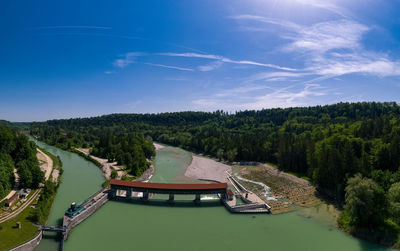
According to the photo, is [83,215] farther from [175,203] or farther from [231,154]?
[231,154]

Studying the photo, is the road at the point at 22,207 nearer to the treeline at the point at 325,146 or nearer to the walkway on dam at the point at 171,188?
the walkway on dam at the point at 171,188

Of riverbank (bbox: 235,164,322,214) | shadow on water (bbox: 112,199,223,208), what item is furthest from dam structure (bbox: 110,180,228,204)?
riverbank (bbox: 235,164,322,214)

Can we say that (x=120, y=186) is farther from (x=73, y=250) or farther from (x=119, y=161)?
(x=119, y=161)

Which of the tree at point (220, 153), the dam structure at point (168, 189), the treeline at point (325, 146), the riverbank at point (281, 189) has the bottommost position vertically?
the riverbank at point (281, 189)

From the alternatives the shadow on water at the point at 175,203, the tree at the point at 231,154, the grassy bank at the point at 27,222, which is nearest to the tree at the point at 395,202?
the shadow on water at the point at 175,203

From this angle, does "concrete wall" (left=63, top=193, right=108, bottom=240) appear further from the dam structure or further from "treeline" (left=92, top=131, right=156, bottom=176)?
"treeline" (left=92, top=131, right=156, bottom=176)

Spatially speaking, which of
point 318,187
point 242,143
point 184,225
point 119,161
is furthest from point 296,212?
point 119,161

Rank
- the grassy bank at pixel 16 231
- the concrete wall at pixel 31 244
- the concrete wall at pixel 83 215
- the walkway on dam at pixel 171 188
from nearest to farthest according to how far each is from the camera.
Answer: the concrete wall at pixel 31 244
the grassy bank at pixel 16 231
the concrete wall at pixel 83 215
the walkway on dam at pixel 171 188
